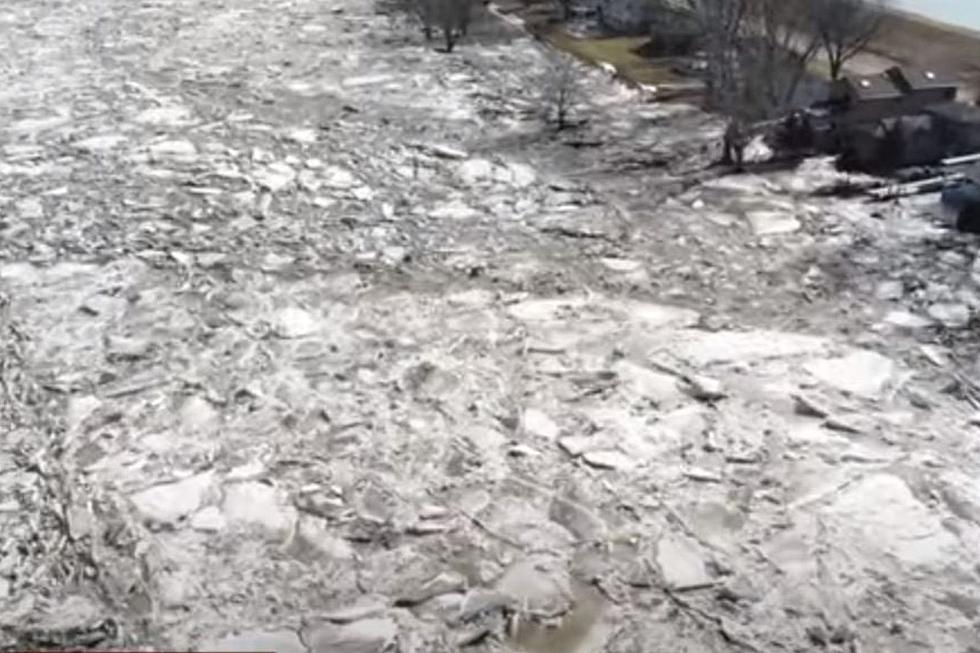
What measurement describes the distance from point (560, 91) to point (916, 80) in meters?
2.67

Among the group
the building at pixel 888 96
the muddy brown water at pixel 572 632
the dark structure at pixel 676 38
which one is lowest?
the muddy brown water at pixel 572 632

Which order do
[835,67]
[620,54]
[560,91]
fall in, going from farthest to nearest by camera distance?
[620,54] → [560,91] → [835,67]

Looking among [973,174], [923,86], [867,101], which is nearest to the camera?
[973,174]

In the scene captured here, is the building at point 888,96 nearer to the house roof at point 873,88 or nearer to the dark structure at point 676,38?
the house roof at point 873,88

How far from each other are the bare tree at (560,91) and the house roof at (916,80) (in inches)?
93.6

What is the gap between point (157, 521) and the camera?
4.29 meters

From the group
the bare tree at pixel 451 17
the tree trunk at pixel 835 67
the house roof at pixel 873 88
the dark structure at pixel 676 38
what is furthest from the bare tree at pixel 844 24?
the bare tree at pixel 451 17

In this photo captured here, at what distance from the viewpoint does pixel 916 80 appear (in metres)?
8.44

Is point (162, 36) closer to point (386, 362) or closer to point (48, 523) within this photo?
point (386, 362)

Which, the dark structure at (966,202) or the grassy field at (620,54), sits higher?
the dark structure at (966,202)

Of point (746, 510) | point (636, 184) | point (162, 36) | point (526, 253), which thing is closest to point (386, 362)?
point (526, 253)

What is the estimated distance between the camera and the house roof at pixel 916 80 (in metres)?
8.23

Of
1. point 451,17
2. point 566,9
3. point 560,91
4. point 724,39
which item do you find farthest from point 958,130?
point 566,9

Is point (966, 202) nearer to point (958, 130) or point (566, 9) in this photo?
point (958, 130)
